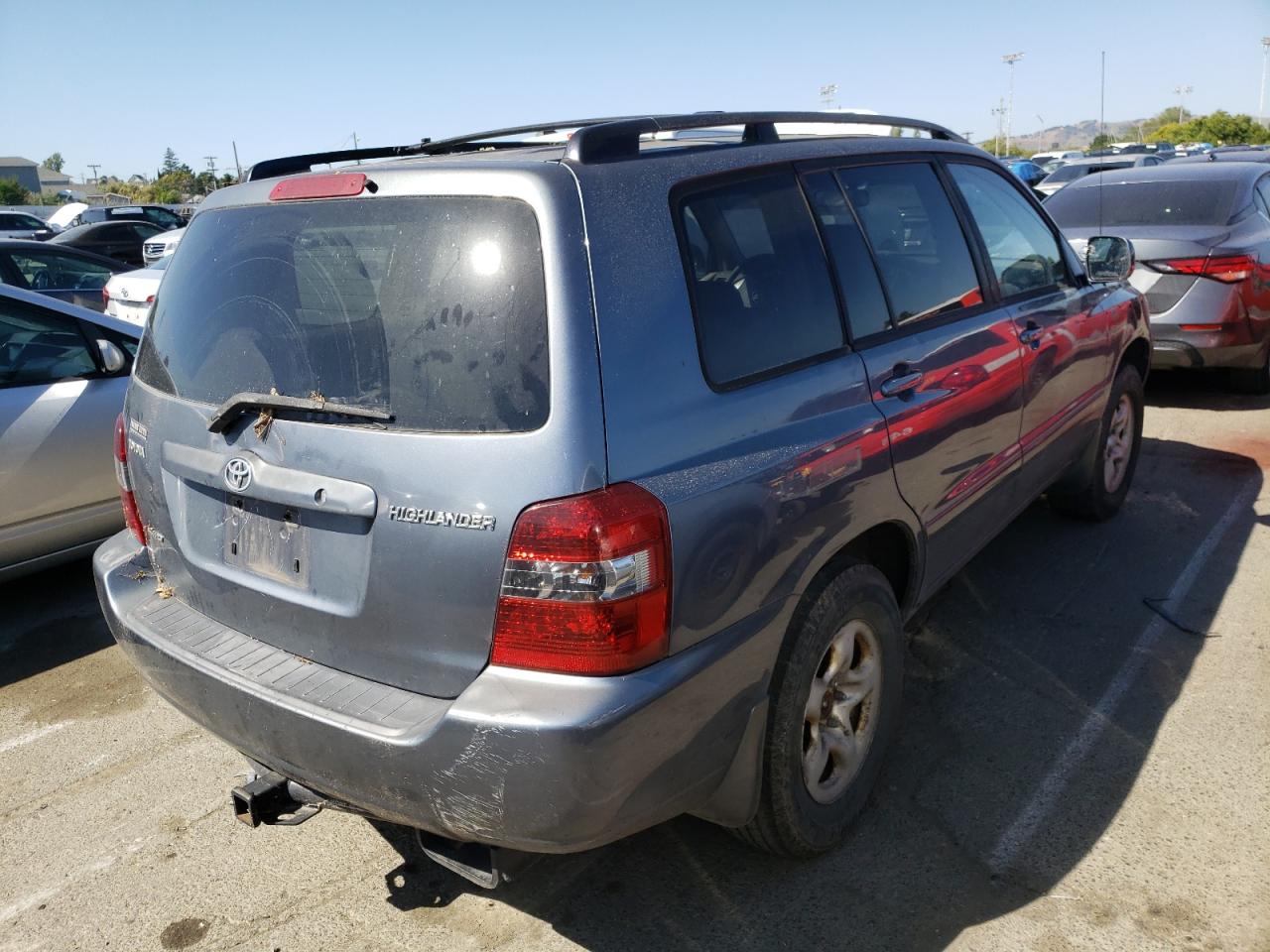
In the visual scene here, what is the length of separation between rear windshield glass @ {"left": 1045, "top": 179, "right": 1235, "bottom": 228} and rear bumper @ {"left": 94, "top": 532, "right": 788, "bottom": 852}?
6.56m

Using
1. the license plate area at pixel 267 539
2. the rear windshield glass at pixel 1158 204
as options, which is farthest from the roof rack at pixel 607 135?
the rear windshield glass at pixel 1158 204

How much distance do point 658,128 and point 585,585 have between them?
120 cm

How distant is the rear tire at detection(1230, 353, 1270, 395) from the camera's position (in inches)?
303

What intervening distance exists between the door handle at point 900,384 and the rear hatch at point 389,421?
1.13m

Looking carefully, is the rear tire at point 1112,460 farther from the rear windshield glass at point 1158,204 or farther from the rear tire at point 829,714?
the rear windshield glass at point 1158,204

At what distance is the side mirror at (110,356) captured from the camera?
16.1 ft

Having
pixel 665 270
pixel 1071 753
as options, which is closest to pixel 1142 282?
pixel 1071 753

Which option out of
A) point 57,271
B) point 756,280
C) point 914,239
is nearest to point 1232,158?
point 914,239

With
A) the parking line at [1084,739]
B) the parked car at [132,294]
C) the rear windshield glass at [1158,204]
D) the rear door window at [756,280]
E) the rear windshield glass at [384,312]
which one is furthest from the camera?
the parked car at [132,294]

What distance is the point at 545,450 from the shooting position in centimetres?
208

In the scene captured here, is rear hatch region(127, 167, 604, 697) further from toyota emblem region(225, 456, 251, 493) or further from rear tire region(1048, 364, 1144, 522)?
rear tire region(1048, 364, 1144, 522)

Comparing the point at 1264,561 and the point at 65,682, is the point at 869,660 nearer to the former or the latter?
the point at 1264,561

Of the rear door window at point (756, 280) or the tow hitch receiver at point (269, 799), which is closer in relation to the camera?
the rear door window at point (756, 280)

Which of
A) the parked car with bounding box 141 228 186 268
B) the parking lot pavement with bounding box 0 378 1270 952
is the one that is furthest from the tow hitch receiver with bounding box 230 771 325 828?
the parked car with bounding box 141 228 186 268
